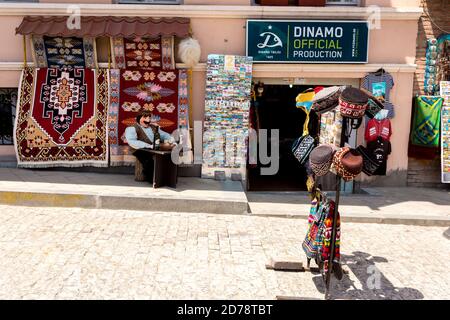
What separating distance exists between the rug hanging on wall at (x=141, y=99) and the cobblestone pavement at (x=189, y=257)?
2.16m

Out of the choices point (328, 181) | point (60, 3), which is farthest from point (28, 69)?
point (328, 181)

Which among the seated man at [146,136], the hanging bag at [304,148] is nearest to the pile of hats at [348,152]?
the hanging bag at [304,148]

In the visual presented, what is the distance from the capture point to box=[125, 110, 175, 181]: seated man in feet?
24.5

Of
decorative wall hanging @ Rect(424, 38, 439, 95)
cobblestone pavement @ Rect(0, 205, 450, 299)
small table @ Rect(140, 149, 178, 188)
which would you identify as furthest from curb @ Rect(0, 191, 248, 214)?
decorative wall hanging @ Rect(424, 38, 439, 95)

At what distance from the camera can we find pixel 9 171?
8.16 m

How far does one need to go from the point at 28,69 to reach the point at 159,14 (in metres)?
3.00

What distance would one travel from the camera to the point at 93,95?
8.41 m

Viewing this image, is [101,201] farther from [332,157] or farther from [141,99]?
[332,157]

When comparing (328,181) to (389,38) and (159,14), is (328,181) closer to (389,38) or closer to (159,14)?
(389,38)

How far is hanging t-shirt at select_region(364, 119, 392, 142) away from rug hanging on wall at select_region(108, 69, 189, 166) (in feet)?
13.0

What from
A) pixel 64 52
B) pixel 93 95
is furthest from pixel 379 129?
pixel 64 52

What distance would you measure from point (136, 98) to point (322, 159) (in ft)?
17.8

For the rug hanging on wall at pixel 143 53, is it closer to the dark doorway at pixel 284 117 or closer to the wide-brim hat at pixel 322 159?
the dark doorway at pixel 284 117
